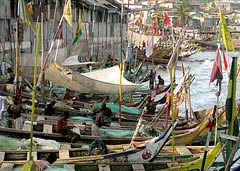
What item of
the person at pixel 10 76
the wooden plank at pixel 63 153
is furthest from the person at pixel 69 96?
the wooden plank at pixel 63 153

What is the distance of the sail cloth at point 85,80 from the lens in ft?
49.5

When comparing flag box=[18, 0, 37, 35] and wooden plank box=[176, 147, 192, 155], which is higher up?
flag box=[18, 0, 37, 35]

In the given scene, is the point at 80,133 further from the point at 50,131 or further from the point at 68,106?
the point at 68,106

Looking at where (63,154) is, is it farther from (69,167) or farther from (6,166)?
(6,166)

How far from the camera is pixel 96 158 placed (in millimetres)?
9375

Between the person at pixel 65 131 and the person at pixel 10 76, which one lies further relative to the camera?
the person at pixel 10 76

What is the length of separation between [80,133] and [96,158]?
9.80 ft

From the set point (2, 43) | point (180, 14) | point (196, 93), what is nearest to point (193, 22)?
point (180, 14)

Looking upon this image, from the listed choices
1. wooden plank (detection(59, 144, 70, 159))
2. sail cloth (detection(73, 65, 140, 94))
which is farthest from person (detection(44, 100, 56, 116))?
wooden plank (detection(59, 144, 70, 159))

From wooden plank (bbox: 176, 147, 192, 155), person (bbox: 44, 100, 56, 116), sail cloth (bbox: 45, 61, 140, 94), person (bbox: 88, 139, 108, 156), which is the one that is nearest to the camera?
person (bbox: 88, 139, 108, 156)

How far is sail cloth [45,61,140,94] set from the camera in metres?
15.1

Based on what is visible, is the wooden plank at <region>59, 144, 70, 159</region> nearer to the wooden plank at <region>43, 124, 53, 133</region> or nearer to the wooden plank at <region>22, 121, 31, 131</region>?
the wooden plank at <region>43, 124, 53, 133</region>

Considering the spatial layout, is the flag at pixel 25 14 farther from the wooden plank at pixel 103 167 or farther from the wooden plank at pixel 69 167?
the wooden plank at pixel 103 167

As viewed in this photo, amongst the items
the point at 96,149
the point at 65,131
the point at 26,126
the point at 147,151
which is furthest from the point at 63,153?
the point at 26,126
